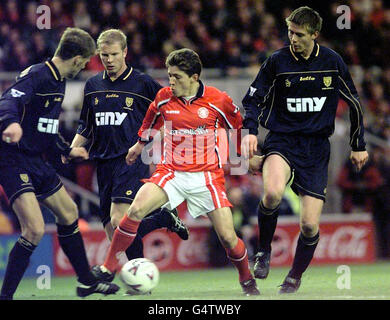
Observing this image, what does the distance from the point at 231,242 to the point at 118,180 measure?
1.20 meters

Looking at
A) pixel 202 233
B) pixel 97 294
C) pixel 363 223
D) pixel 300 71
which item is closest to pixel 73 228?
pixel 97 294

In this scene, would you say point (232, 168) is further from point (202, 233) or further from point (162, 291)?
point (162, 291)

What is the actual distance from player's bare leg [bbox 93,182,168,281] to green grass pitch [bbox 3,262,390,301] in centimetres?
33

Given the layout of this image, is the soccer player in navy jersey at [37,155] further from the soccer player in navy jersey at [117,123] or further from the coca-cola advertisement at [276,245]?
the coca-cola advertisement at [276,245]

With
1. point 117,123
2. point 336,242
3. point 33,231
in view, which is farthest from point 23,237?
point 336,242

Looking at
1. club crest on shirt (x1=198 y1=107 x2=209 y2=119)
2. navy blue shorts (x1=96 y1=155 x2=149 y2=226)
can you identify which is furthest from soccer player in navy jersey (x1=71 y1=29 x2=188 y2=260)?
club crest on shirt (x1=198 y1=107 x2=209 y2=119)

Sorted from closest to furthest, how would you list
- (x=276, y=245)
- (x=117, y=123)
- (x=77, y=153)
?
(x=77, y=153)
(x=117, y=123)
(x=276, y=245)

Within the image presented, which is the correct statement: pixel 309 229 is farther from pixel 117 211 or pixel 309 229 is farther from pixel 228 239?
pixel 117 211

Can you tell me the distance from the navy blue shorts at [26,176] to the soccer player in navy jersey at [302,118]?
172cm

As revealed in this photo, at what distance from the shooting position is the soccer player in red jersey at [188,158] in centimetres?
703

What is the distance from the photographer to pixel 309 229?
731cm

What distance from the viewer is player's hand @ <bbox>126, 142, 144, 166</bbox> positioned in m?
7.29

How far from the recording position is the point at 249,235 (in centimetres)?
1209

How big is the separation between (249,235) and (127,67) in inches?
191
